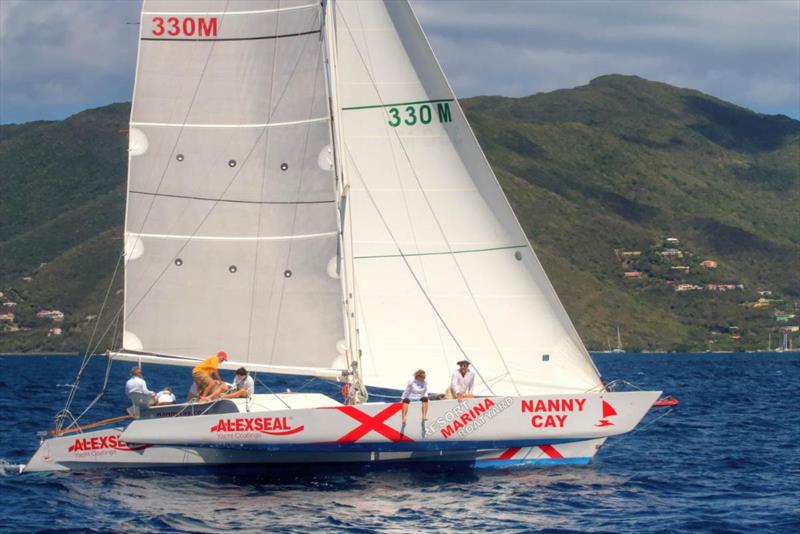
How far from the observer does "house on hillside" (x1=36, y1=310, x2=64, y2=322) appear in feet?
401

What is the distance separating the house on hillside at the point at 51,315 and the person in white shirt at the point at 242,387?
105271 mm

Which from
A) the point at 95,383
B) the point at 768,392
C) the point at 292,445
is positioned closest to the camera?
the point at 292,445

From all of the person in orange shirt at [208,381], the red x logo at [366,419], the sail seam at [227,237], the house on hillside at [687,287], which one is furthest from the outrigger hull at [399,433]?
the house on hillside at [687,287]

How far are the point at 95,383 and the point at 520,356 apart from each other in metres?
39.0

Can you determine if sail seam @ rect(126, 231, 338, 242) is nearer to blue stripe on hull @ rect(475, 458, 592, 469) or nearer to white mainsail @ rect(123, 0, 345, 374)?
white mainsail @ rect(123, 0, 345, 374)

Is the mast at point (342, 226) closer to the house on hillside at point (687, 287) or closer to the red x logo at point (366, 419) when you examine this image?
the red x logo at point (366, 419)

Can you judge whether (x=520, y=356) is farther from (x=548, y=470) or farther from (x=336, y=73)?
(x=336, y=73)

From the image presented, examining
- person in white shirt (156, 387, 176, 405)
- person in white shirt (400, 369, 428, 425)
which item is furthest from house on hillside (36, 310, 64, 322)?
person in white shirt (400, 369, 428, 425)

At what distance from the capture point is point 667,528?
1603 centimetres

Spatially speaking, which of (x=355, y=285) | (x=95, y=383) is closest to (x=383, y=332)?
(x=355, y=285)

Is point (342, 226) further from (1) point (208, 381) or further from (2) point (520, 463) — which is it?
(2) point (520, 463)

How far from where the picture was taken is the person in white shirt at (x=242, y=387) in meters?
19.7

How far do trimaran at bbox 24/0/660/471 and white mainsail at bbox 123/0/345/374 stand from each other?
2 centimetres

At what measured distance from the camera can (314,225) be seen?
66.5 ft
